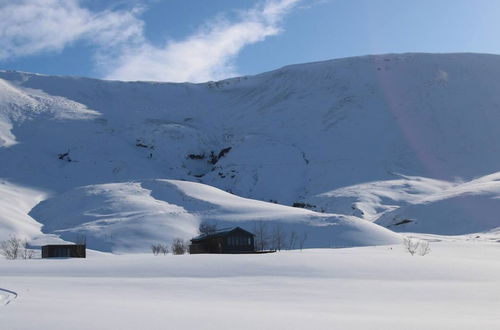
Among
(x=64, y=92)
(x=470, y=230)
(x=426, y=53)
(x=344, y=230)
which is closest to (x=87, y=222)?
(x=344, y=230)

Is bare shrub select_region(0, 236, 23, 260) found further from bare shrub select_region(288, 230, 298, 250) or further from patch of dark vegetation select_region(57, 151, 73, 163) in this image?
patch of dark vegetation select_region(57, 151, 73, 163)

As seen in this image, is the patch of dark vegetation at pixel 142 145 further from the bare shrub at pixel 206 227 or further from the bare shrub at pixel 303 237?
the bare shrub at pixel 303 237

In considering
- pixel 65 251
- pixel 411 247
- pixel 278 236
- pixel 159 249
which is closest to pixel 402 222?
pixel 278 236

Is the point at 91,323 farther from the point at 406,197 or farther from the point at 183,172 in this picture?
the point at 183,172

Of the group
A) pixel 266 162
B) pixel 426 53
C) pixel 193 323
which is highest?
pixel 426 53

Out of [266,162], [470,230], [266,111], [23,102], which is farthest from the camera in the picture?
[266,111]

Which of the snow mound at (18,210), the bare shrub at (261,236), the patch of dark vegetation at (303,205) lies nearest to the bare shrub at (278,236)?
the bare shrub at (261,236)

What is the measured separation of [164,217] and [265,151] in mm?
57753

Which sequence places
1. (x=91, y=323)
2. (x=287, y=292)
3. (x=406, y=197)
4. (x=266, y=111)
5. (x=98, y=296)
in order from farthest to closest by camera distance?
1. (x=266, y=111)
2. (x=406, y=197)
3. (x=287, y=292)
4. (x=98, y=296)
5. (x=91, y=323)

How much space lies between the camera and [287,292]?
20.2 metres

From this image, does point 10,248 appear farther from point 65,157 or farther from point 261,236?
point 65,157

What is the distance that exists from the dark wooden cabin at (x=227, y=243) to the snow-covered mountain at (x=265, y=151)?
8984mm

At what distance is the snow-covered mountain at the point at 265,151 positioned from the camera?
231 ft

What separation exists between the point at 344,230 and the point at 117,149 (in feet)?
221
